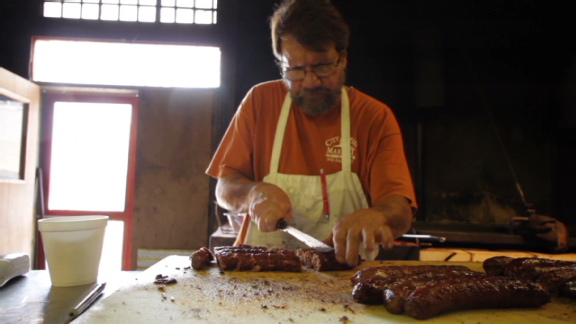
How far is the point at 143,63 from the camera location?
20.5ft

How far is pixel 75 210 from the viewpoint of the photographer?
6.34 m

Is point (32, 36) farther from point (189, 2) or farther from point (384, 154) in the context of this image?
point (384, 154)

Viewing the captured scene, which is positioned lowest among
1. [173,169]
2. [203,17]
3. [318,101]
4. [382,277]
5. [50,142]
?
[382,277]

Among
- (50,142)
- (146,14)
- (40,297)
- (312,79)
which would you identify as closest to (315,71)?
(312,79)

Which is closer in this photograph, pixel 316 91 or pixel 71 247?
pixel 71 247

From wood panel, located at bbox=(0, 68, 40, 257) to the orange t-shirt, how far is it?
3512 mm

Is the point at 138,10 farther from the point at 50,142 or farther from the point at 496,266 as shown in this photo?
the point at 496,266

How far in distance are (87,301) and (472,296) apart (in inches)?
58.6

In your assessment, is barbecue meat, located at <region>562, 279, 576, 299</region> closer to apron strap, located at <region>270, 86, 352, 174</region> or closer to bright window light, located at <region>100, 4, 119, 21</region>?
apron strap, located at <region>270, 86, 352, 174</region>

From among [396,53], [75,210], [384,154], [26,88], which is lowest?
[75,210]

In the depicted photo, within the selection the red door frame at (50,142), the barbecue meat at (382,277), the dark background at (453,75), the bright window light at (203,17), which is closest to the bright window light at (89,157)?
the red door frame at (50,142)

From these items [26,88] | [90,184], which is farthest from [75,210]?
[26,88]

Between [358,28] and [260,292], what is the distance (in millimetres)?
5219

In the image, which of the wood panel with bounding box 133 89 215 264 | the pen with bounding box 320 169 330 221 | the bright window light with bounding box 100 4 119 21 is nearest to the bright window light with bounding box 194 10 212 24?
the wood panel with bounding box 133 89 215 264
